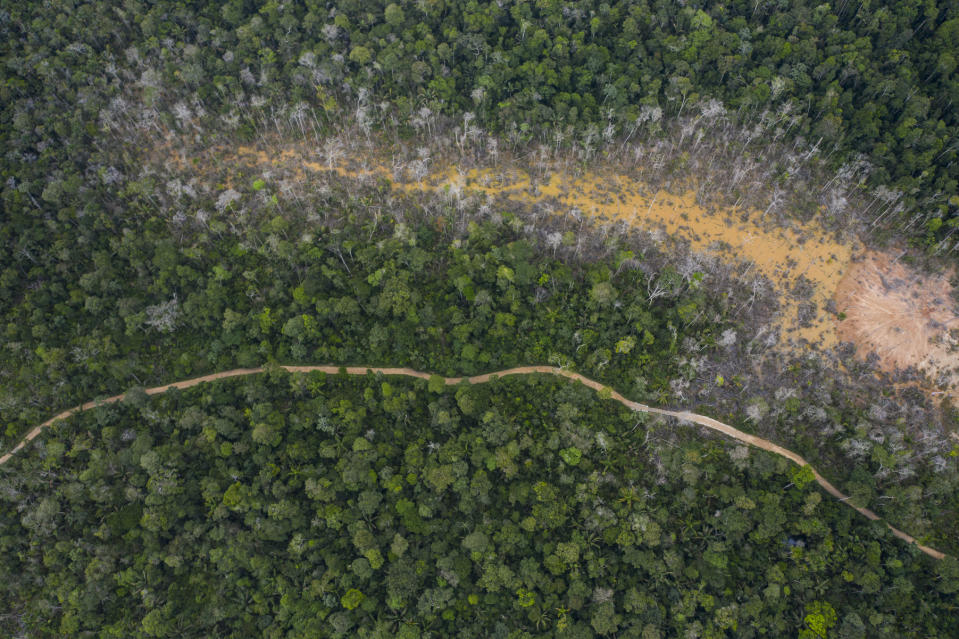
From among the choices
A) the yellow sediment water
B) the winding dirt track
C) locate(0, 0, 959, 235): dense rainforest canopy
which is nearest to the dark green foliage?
the winding dirt track

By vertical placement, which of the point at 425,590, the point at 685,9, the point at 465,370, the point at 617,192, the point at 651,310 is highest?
the point at 685,9

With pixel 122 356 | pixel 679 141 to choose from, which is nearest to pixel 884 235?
pixel 679 141

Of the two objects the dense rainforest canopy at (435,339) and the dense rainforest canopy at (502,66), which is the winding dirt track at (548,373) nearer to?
the dense rainforest canopy at (435,339)

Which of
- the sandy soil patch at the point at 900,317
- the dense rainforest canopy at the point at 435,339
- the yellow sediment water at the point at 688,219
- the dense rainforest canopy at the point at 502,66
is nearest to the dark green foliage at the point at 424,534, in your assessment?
the dense rainforest canopy at the point at 435,339

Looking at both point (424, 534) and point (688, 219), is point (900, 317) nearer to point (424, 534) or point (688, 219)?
point (688, 219)

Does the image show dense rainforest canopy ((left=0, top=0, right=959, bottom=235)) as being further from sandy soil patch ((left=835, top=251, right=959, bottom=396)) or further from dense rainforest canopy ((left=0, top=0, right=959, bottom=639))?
sandy soil patch ((left=835, top=251, right=959, bottom=396))

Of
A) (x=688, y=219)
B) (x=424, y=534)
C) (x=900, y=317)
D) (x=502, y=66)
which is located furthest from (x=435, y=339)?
(x=900, y=317)

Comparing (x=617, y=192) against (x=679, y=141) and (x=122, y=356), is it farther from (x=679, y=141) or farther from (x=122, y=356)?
(x=122, y=356)
